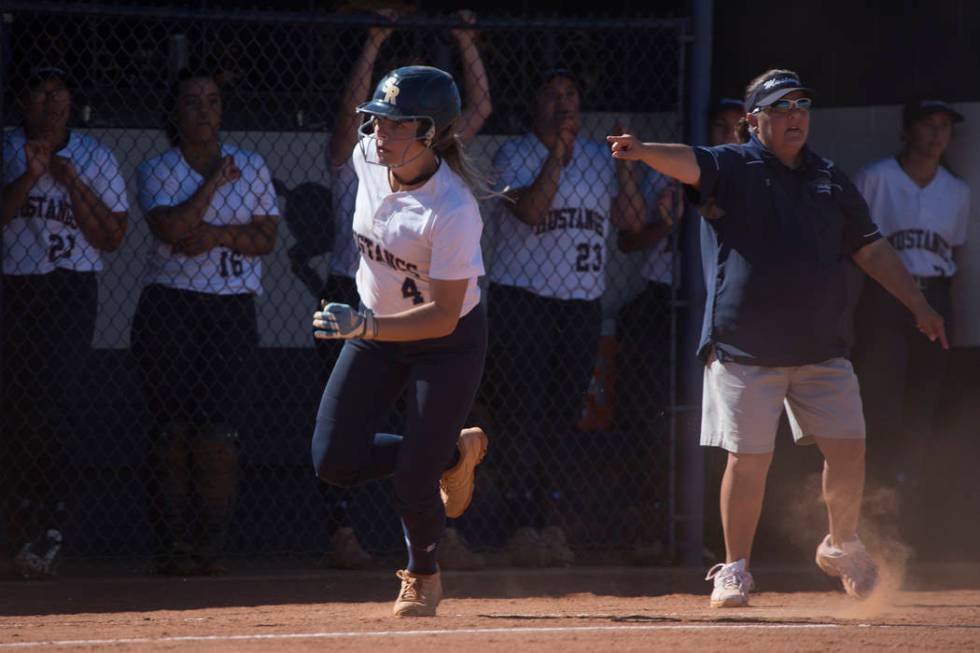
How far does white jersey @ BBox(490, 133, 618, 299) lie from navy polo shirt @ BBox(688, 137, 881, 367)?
1407 millimetres

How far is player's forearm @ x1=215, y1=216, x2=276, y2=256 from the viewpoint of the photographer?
23.4 feet

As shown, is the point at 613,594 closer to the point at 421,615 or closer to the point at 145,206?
the point at 421,615

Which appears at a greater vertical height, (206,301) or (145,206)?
(145,206)

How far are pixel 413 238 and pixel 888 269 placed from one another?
2.08 meters

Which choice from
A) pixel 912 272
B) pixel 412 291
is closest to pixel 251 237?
pixel 412 291

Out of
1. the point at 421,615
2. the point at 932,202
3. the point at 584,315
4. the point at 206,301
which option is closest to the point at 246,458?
the point at 206,301

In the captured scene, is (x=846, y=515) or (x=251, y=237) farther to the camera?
(x=251, y=237)

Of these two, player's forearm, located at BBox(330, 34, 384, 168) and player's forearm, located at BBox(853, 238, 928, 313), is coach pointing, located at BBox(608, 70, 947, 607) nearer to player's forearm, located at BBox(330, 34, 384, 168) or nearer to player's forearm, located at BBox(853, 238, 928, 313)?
player's forearm, located at BBox(853, 238, 928, 313)

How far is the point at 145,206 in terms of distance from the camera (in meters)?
7.10

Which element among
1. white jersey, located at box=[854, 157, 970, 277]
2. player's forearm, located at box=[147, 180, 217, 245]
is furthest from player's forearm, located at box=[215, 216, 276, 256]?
white jersey, located at box=[854, 157, 970, 277]

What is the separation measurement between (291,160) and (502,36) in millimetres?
1621

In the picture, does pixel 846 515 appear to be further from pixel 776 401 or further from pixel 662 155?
pixel 662 155

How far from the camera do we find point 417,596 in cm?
573

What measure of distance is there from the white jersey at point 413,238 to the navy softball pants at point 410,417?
162mm
